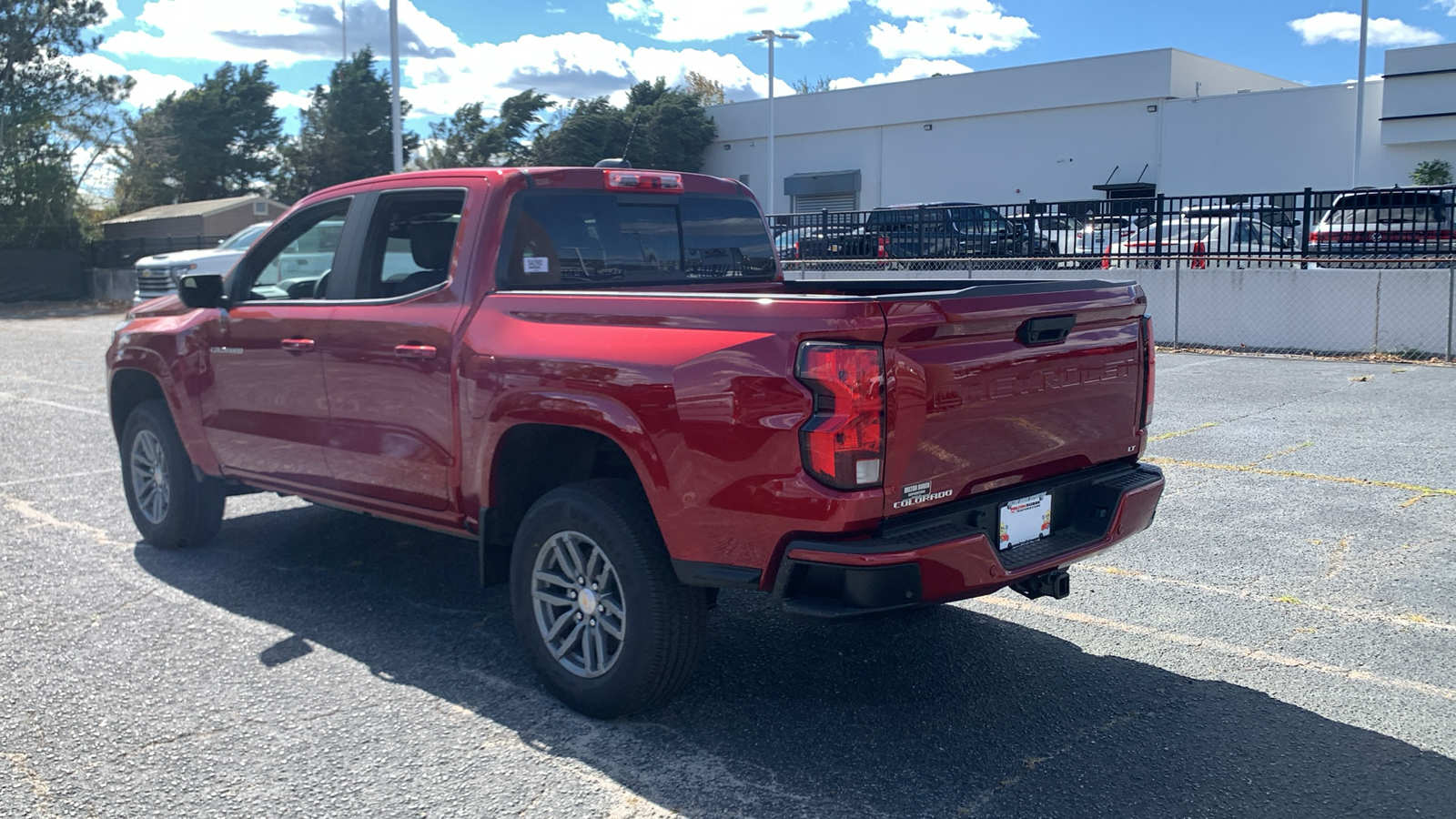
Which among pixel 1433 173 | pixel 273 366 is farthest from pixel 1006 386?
pixel 1433 173

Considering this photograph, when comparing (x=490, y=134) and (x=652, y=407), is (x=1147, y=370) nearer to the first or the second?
(x=652, y=407)

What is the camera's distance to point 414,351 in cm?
478

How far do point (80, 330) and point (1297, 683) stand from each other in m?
24.0

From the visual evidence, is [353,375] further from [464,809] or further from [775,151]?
[775,151]

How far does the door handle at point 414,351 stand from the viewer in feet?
→ 15.5

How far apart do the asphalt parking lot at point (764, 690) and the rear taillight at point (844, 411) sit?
3.24 feet

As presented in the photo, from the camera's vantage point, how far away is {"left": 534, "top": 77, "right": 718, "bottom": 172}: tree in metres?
47.1

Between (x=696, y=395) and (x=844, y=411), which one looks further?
(x=696, y=395)

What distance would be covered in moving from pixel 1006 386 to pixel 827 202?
52.2 meters

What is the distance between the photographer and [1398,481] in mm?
7742

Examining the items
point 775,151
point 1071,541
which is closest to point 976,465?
point 1071,541

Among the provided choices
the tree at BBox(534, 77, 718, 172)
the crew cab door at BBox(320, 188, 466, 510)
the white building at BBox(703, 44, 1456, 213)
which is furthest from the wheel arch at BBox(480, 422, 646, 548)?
the tree at BBox(534, 77, 718, 172)

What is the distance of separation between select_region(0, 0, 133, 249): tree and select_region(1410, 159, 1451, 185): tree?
133 feet

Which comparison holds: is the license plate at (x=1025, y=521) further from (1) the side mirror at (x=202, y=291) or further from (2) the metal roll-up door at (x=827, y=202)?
(2) the metal roll-up door at (x=827, y=202)
